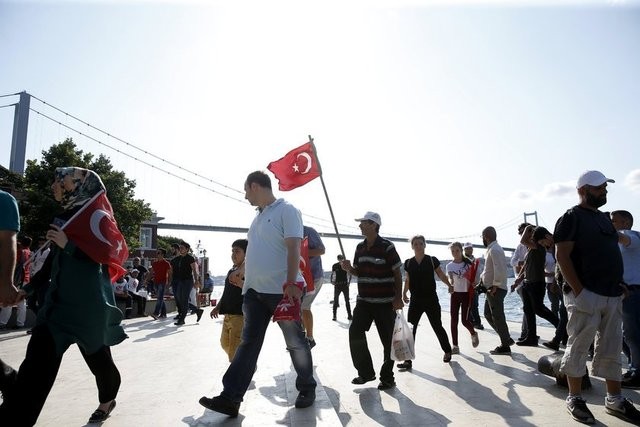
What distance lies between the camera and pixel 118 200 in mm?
28594

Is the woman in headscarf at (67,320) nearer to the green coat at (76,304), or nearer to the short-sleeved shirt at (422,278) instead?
the green coat at (76,304)

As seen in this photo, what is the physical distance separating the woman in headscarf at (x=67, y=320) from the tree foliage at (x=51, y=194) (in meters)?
19.6

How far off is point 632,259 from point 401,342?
2.37m

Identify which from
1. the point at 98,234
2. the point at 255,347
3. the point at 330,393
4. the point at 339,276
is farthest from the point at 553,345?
the point at 339,276

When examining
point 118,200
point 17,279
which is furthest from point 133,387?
point 118,200

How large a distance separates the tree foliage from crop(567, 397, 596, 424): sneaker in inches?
843

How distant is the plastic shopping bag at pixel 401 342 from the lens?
4.65m

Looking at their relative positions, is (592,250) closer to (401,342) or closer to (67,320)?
(401,342)

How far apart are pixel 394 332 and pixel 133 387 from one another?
8.47 ft

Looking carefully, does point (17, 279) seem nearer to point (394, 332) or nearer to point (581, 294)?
point (394, 332)

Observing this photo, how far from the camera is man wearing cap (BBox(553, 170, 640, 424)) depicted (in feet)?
10.7

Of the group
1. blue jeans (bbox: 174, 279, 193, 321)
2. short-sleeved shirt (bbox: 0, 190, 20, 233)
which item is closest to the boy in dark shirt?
short-sleeved shirt (bbox: 0, 190, 20, 233)

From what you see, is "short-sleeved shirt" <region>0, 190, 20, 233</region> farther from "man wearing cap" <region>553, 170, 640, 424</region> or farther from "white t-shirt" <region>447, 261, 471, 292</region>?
"white t-shirt" <region>447, 261, 471, 292</region>

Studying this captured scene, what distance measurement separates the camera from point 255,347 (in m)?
3.22
